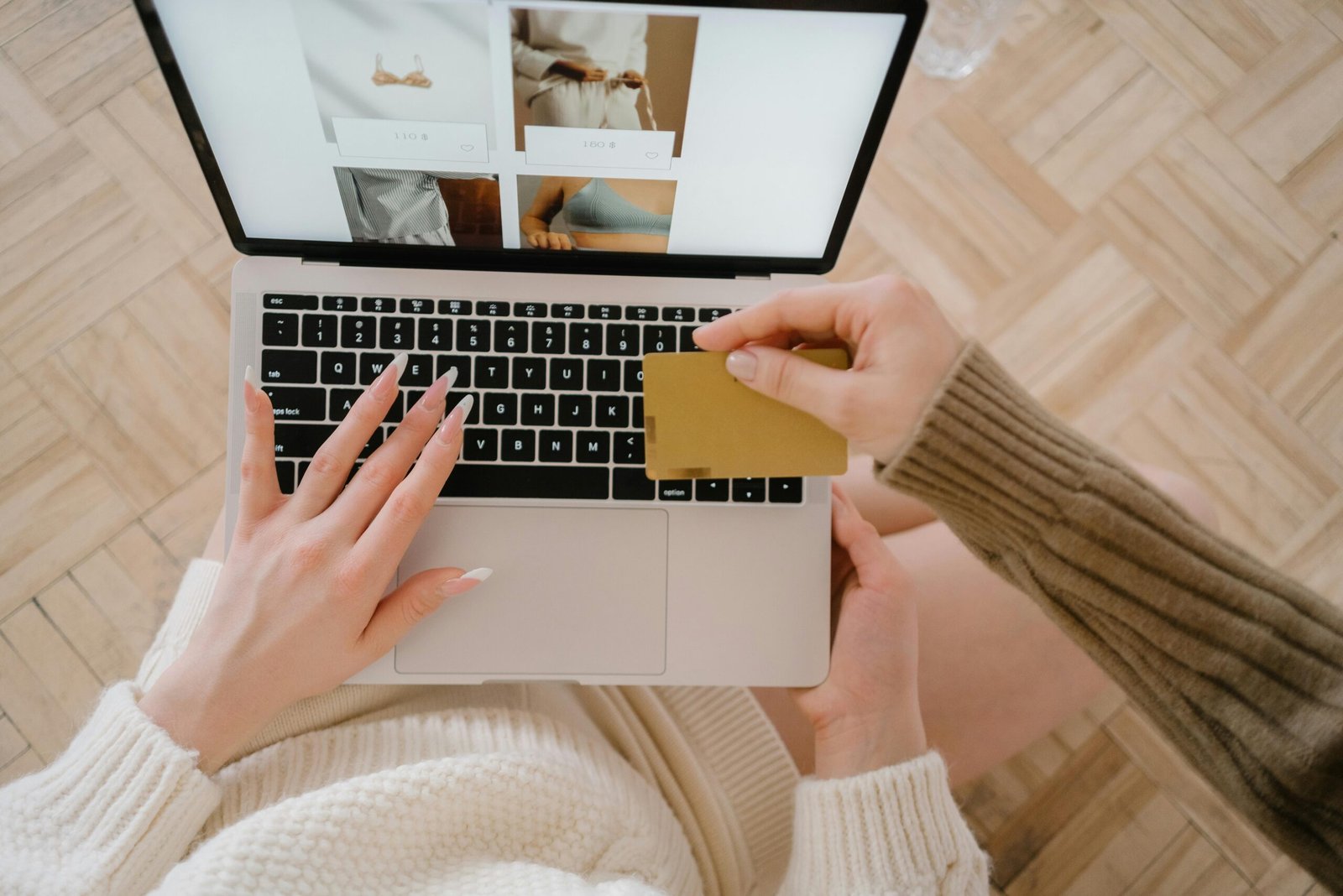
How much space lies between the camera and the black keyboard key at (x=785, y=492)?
2.27 ft

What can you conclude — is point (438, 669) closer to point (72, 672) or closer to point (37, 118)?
point (72, 672)

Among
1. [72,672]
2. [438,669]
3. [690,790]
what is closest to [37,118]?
[72,672]

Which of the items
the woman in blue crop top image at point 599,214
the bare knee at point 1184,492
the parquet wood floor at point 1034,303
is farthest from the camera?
the parquet wood floor at point 1034,303

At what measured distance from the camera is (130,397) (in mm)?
1062

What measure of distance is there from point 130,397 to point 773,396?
35.4 inches

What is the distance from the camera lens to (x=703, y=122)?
0.58m

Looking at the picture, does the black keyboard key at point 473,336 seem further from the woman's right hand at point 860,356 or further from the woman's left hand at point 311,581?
the woman's right hand at point 860,356

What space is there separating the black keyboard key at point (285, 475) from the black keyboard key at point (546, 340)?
222 mm

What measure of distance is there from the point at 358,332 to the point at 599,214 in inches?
8.7

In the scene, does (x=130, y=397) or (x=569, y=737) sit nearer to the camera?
(x=569, y=737)

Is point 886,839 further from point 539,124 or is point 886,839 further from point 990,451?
point 539,124

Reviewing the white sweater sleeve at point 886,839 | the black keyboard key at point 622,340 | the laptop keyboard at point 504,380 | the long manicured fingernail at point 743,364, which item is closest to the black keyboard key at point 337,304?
the laptop keyboard at point 504,380

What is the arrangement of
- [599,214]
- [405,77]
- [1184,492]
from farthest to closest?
[1184,492] → [599,214] → [405,77]

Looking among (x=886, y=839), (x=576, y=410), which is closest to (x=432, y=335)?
(x=576, y=410)
